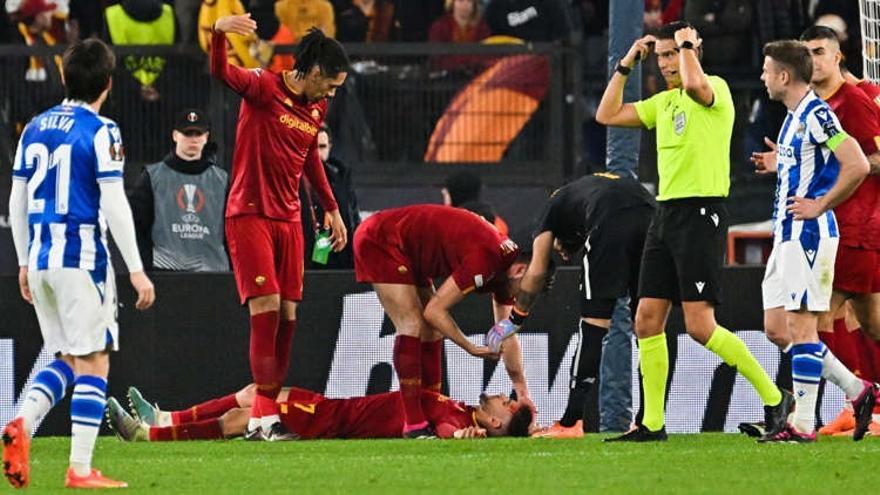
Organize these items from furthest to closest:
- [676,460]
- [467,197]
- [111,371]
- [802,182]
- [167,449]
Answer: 1. [467,197]
2. [111,371]
3. [167,449]
4. [802,182]
5. [676,460]

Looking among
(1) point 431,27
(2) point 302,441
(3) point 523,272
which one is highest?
(1) point 431,27

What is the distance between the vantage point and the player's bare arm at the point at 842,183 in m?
11.7

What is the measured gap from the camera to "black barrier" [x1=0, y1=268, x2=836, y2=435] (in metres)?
15.1

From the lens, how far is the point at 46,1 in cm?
1895

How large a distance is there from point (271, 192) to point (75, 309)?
3434 millimetres

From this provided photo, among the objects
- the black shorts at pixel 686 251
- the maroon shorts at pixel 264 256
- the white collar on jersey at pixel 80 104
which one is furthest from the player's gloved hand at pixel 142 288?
the black shorts at pixel 686 251

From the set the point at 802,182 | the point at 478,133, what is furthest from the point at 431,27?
the point at 802,182

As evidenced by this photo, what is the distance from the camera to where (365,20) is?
1889 cm

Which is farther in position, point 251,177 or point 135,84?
point 135,84

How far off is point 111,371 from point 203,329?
685mm

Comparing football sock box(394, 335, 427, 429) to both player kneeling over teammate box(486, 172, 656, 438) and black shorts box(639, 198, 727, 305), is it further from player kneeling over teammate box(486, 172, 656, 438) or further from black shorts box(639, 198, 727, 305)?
black shorts box(639, 198, 727, 305)

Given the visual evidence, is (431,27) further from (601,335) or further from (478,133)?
(601,335)

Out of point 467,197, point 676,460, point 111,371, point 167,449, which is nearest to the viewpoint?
point 676,460

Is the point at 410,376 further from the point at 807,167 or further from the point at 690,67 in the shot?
the point at 807,167
